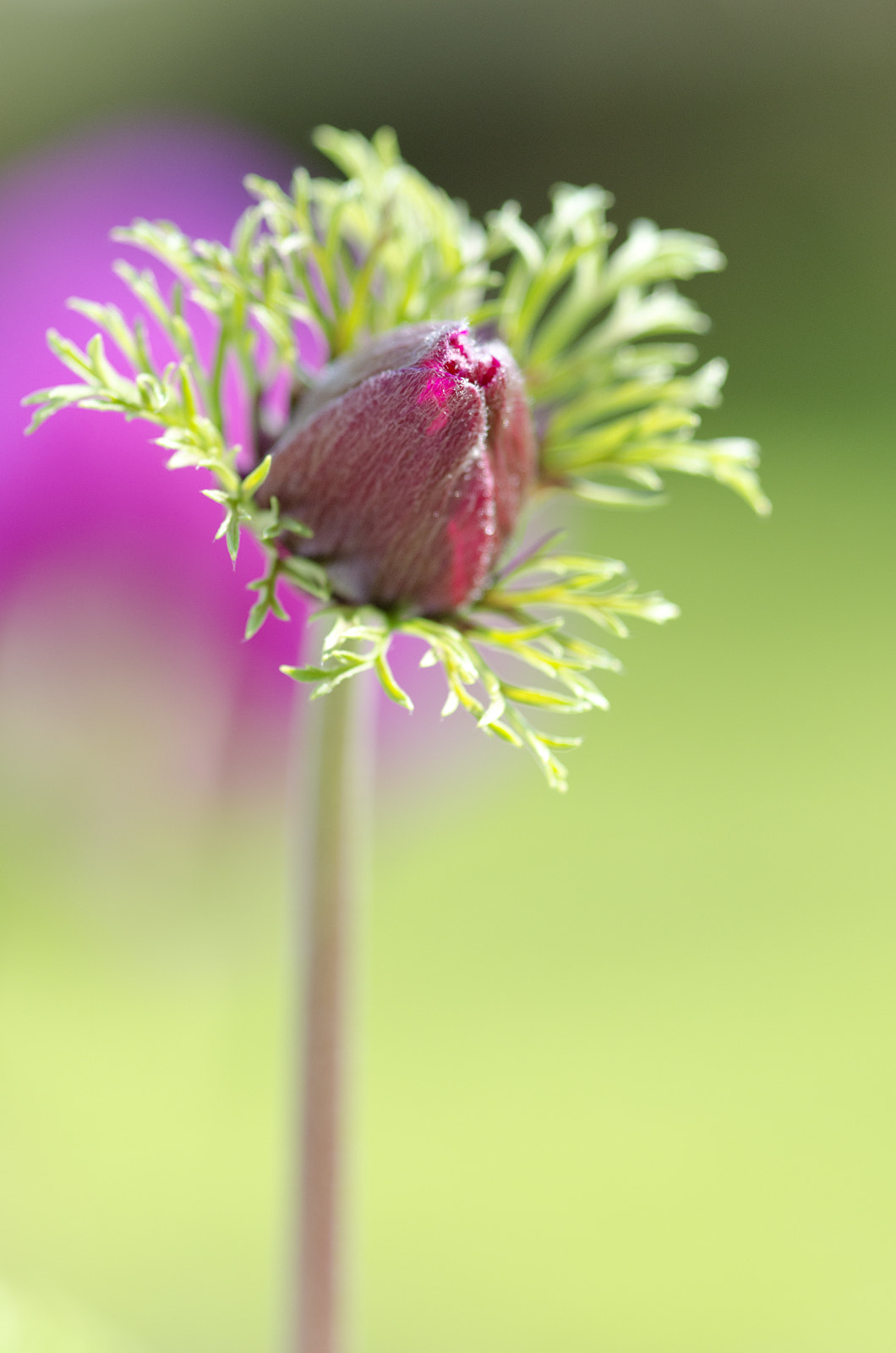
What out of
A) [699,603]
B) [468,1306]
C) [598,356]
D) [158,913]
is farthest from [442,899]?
[598,356]

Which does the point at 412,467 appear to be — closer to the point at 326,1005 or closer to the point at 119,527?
the point at 326,1005

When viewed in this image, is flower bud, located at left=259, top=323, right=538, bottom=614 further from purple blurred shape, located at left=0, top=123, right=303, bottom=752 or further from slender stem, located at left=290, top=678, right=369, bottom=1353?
purple blurred shape, located at left=0, top=123, right=303, bottom=752

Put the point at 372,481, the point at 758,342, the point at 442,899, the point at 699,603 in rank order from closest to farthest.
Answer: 1. the point at 372,481
2. the point at 442,899
3. the point at 699,603
4. the point at 758,342

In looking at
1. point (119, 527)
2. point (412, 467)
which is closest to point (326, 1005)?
point (412, 467)

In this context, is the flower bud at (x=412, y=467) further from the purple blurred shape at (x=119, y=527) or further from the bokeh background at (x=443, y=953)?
the purple blurred shape at (x=119, y=527)

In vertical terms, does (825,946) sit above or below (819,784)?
below

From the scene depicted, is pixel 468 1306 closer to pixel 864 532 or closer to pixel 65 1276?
pixel 65 1276
